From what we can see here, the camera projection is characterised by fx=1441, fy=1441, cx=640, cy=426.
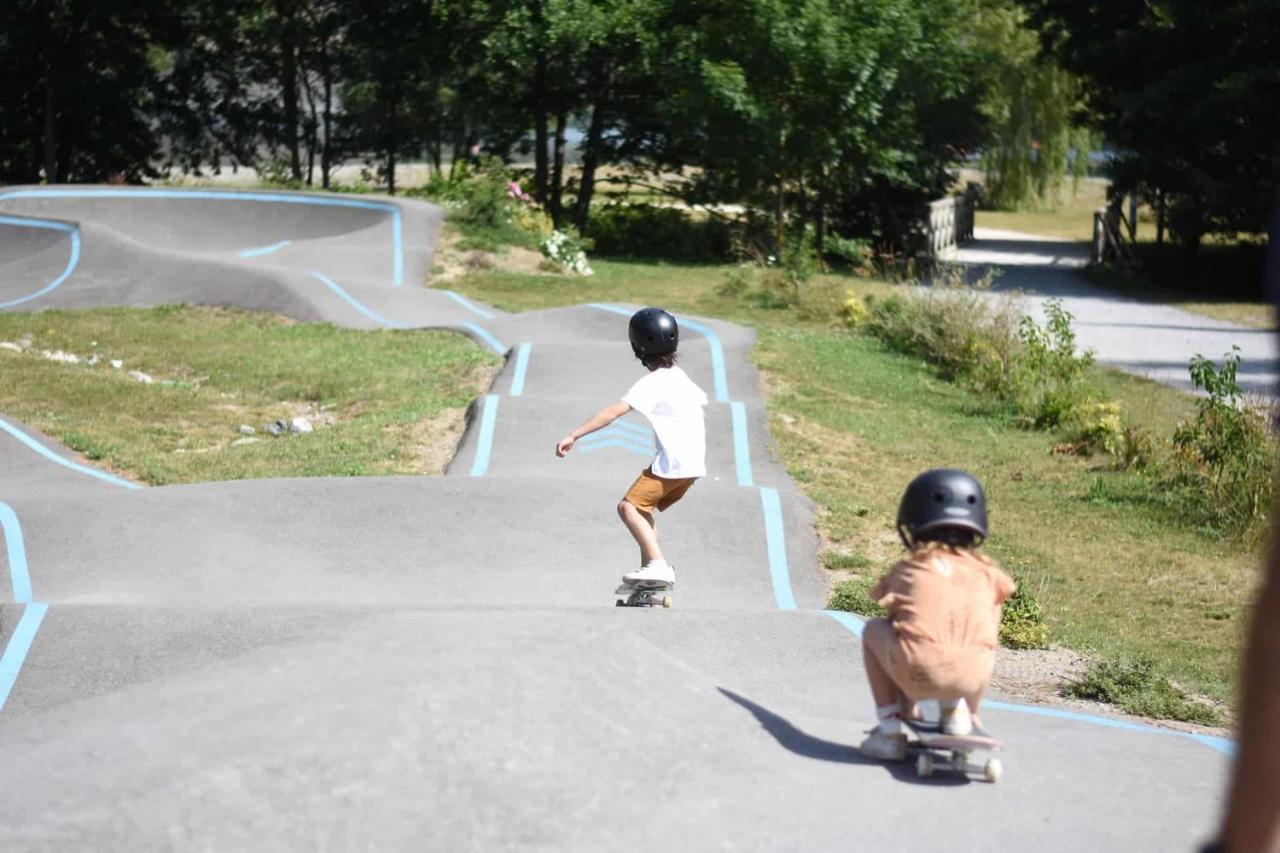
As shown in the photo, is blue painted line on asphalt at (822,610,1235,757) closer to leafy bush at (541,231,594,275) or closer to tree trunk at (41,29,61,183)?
leafy bush at (541,231,594,275)

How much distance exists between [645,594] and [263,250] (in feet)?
66.6

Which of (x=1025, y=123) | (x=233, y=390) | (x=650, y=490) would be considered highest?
(x=1025, y=123)

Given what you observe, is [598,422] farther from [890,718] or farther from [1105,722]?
[890,718]

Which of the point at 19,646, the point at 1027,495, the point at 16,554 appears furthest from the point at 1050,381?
the point at 19,646

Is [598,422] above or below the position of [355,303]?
above

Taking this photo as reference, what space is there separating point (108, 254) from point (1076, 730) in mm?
20655

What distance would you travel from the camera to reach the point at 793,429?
45.8 feet

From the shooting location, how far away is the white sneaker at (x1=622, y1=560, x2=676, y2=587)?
774 cm

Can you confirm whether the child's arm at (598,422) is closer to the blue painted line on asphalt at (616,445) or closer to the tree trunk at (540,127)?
the blue painted line on asphalt at (616,445)

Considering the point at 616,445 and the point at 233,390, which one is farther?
the point at 233,390

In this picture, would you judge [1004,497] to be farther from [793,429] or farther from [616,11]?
[616,11]

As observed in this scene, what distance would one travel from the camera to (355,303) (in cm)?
2069

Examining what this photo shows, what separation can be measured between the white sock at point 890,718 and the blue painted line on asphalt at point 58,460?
8.29 meters

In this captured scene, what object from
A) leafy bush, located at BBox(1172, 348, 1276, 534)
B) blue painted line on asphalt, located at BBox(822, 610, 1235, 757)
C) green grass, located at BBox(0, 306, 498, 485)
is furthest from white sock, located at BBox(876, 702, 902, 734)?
green grass, located at BBox(0, 306, 498, 485)
